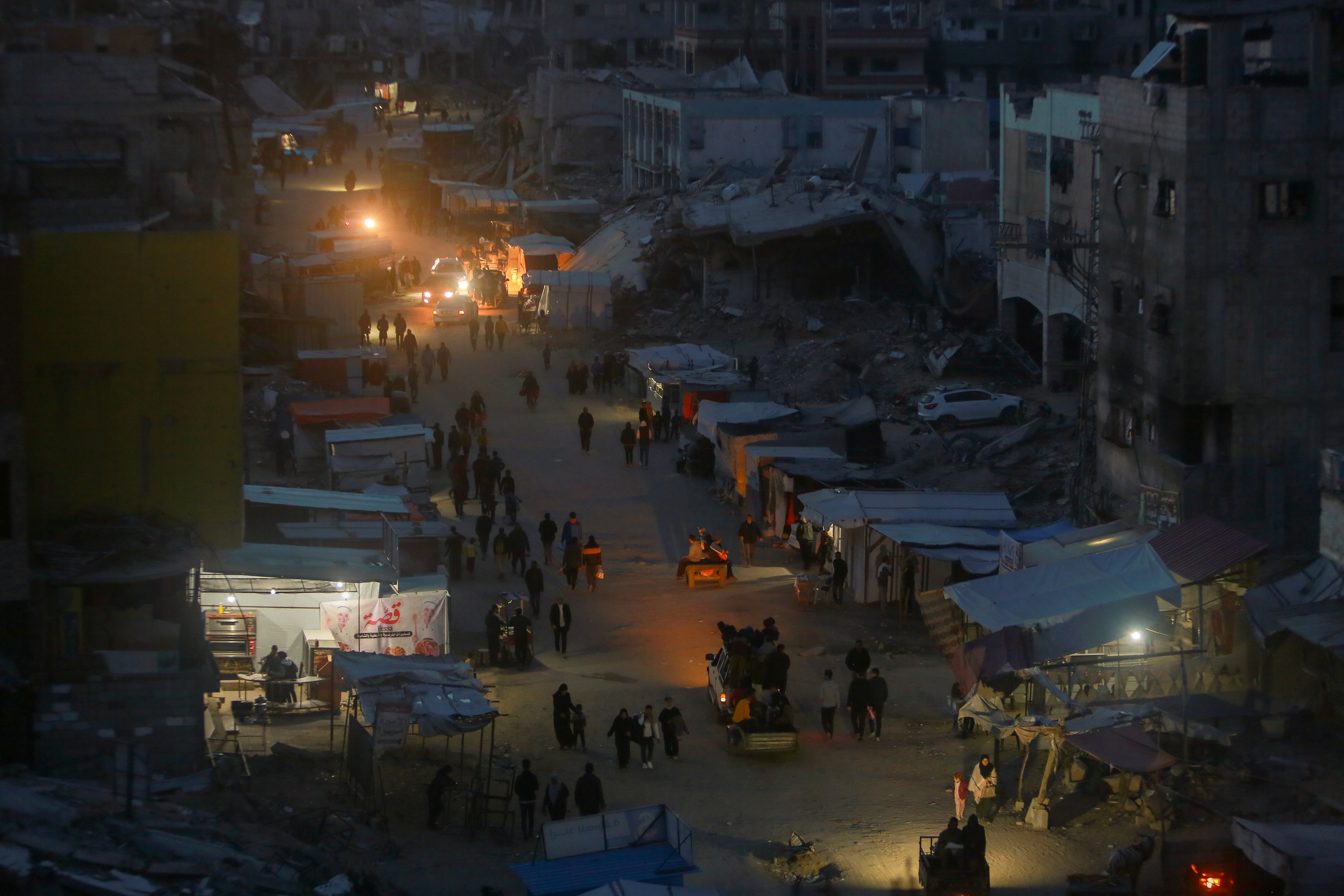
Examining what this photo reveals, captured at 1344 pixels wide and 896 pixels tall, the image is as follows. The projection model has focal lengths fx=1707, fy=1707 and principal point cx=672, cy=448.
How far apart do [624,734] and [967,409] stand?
1840 centimetres

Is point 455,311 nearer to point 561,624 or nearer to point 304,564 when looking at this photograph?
point 561,624

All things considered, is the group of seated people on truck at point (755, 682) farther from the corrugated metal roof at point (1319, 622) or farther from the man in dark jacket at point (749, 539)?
the corrugated metal roof at point (1319, 622)

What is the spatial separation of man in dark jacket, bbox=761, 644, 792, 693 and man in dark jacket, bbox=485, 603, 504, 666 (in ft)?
11.7

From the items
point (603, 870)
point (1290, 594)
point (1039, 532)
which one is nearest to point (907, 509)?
point (1039, 532)

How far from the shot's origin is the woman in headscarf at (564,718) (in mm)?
17703

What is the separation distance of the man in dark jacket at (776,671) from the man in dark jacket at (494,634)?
11.7ft

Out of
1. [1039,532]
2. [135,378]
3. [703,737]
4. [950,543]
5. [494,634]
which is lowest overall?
[703,737]

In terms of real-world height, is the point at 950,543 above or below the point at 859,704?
above

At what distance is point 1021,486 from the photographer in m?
28.3

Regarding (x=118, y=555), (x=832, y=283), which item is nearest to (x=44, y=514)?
(x=118, y=555)

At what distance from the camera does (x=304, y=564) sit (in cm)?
1930

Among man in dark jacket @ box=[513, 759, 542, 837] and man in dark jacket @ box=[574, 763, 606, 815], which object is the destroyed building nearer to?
man in dark jacket @ box=[513, 759, 542, 837]

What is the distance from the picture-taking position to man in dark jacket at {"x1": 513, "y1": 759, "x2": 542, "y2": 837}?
51.3 feet

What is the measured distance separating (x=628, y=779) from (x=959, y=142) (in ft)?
133
